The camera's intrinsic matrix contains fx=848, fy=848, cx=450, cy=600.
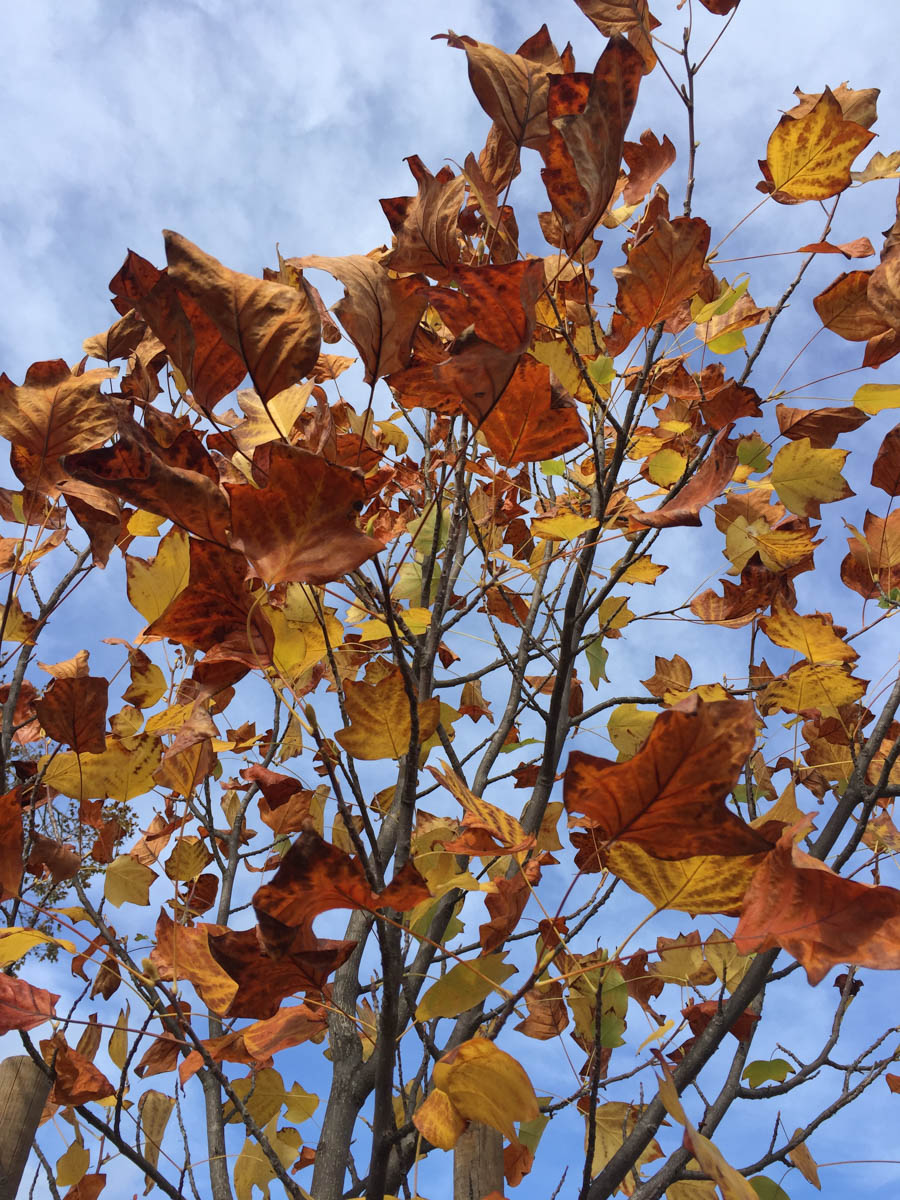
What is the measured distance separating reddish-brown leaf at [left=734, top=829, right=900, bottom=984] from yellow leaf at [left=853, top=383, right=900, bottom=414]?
0.65 meters

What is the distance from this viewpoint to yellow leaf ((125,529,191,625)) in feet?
2.62

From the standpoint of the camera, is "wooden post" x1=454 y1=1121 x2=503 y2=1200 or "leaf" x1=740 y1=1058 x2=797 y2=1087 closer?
"wooden post" x1=454 y1=1121 x2=503 y2=1200

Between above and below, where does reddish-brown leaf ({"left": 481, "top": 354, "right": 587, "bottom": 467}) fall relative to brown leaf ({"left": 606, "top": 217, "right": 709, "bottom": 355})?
below

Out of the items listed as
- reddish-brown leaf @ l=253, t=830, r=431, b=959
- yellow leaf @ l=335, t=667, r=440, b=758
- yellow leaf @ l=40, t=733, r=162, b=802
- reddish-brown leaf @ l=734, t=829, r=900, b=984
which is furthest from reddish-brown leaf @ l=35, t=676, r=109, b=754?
reddish-brown leaf @ l=734, t=829, r=900, b=984

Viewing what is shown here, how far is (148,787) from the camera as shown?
1.08 meters

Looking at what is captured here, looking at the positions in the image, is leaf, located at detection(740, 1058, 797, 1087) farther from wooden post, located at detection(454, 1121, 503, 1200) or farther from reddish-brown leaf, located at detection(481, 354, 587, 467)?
reddish-brown leaf, located at detection(481, 354, 587, 467)

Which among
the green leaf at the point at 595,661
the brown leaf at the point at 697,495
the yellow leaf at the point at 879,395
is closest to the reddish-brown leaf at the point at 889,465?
the yellow leaf at the point at 879,395

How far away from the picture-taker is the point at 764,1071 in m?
1.27

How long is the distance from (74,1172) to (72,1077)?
439mm

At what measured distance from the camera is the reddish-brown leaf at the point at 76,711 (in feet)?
3.05

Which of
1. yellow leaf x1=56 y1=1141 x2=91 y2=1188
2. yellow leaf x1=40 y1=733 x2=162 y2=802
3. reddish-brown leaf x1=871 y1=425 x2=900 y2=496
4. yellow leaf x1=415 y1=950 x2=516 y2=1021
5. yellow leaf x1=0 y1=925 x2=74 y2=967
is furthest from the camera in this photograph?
yellow leaf x1=56 y1=1141 x2=91 y2=1188

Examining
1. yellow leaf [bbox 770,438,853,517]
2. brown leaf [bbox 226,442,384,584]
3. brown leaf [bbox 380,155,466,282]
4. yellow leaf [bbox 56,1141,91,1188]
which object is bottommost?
yellow leaf [bbox 56,1141,91,1188]

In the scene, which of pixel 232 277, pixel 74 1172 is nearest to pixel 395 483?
pixel 232 277

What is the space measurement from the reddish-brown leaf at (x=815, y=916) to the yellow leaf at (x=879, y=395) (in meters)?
0.65
